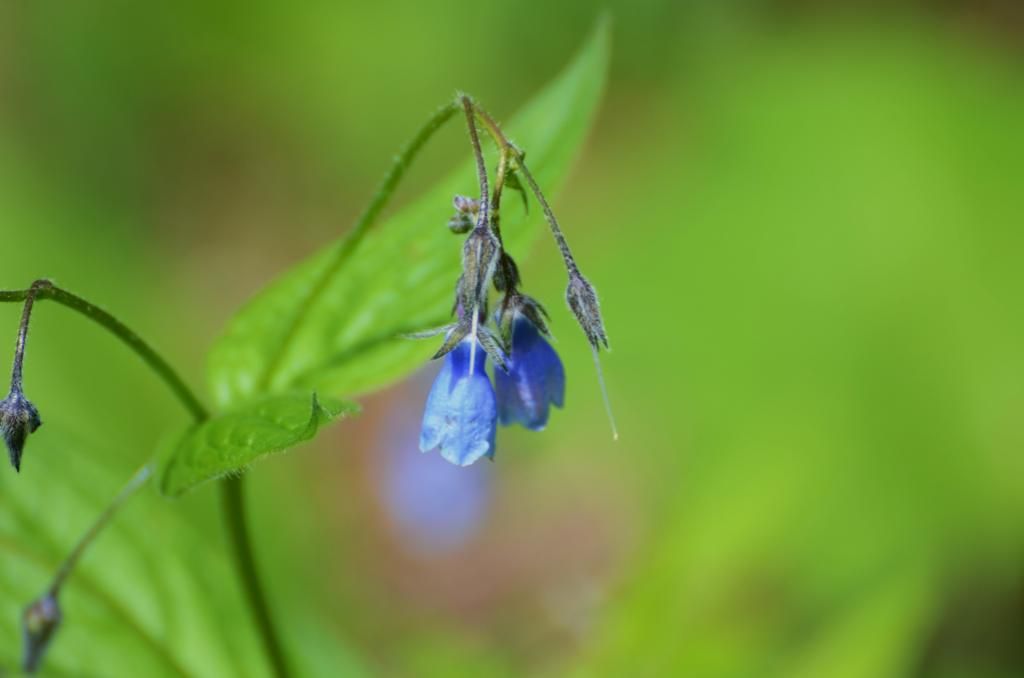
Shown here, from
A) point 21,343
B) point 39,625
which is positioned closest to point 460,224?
point 21,343

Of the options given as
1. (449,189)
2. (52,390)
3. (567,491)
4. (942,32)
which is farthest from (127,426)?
(942,32)

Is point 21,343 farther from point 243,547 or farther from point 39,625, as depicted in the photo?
point 243,547

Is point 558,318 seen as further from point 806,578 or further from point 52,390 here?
point 52,390

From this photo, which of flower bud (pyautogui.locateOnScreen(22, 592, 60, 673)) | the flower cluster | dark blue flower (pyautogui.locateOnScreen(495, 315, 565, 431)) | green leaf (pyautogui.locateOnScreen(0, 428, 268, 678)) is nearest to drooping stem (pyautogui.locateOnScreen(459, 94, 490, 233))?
the flower cluster

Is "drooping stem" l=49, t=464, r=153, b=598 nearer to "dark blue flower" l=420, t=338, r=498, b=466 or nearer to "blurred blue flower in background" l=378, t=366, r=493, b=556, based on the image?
"dark blue flower" l=420, t=338, r=498, b=466

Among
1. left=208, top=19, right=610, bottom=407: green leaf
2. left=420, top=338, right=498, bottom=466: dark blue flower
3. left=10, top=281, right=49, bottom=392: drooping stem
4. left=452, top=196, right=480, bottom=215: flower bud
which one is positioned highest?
left=208, top=19, right=610, bottom=407: green leaf

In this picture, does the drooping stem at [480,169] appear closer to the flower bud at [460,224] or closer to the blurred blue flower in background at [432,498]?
the flower bud at [460,224]
